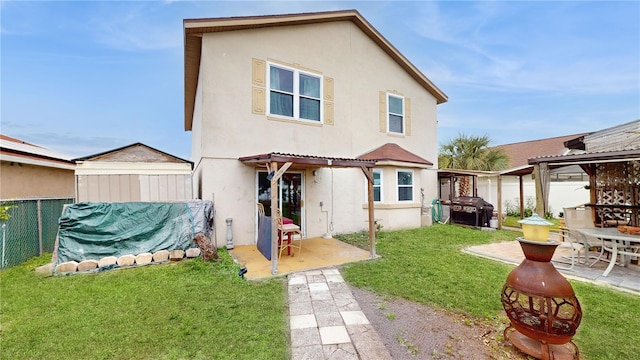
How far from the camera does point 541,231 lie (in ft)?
9.57

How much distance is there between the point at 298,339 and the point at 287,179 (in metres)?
6.32

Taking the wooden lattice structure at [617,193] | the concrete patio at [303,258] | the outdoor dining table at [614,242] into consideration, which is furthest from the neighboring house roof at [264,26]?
the outdoor dining table at [614,242]

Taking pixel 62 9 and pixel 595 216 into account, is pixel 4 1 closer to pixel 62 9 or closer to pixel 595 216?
pixel 62 9

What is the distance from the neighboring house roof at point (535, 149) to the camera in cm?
1941

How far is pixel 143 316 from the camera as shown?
3.79 m

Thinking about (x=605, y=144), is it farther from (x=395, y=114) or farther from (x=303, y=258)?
(x=303, y=258)

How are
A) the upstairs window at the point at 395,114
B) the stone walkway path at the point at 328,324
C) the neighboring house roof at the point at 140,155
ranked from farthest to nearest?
the neighboring house roof at the point at 140,155
the upstairs window at the point at 395,114
the stone walkway path at the point at 328,324

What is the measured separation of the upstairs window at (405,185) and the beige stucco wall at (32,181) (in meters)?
13.0

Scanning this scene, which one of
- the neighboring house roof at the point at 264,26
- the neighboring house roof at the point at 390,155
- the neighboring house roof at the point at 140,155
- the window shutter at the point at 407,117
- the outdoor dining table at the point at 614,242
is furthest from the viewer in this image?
the neighboring house roof at the point at 140,155

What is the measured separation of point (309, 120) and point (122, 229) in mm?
6312

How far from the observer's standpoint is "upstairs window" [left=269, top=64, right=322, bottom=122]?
337 inches

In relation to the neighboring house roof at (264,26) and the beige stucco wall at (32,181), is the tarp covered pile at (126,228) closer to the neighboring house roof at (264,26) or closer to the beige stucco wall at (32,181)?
the beige stucco wall at (32,181)

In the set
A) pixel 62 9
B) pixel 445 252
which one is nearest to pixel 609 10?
pixel 445 252

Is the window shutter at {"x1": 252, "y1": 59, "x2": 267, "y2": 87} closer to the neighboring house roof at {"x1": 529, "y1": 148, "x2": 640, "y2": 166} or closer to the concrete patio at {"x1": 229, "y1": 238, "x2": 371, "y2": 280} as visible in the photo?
the concrete patio at {"x1": 229, "y1": 238, "x2": 371, "y2": 280}
